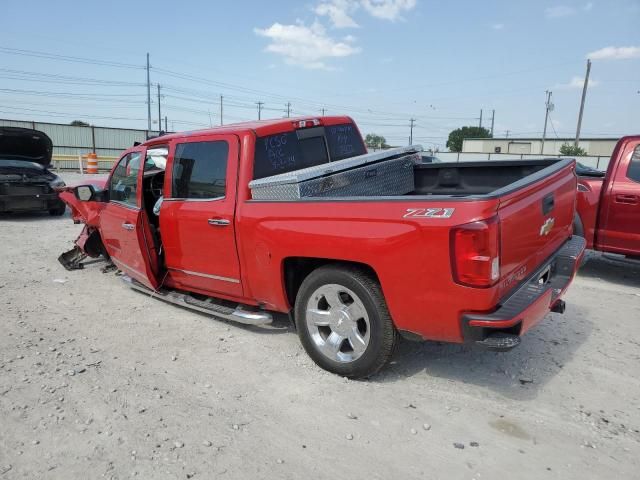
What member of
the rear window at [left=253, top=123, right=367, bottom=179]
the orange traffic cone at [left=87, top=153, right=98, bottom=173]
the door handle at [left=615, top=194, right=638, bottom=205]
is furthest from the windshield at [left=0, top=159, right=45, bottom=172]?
the orange traffic cone at [left=87, top=153, right=98, bottom=173]

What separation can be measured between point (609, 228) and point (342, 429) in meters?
4.87

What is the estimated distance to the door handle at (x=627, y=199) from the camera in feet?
18.6

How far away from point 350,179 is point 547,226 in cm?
160

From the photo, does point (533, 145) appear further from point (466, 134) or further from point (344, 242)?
point (344, 242)

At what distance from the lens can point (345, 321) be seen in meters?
3.32

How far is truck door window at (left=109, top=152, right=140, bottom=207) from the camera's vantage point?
16.3 ft

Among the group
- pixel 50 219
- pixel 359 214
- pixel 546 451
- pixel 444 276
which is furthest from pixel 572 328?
pixel 50 219

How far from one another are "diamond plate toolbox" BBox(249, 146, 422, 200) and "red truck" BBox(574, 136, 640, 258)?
272cm

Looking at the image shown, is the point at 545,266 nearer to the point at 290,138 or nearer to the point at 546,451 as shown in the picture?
the point at 546,451

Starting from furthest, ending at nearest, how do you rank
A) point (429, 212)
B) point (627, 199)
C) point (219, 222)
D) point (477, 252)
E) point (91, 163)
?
point (91, 163) < point (627, 199) < point (219, 222) < point (429, 212) < point (477, 252)

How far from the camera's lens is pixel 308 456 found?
2613mm

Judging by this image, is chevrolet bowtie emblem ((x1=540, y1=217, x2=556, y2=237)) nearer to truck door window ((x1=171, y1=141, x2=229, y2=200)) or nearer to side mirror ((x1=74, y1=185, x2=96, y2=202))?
truck door window ((x1=171, y1=141, x2=229, y2=200))

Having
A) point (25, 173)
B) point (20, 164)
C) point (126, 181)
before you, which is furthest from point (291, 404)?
point (20, 164)

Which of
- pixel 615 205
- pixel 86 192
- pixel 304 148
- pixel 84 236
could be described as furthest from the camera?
pixel 84 236
